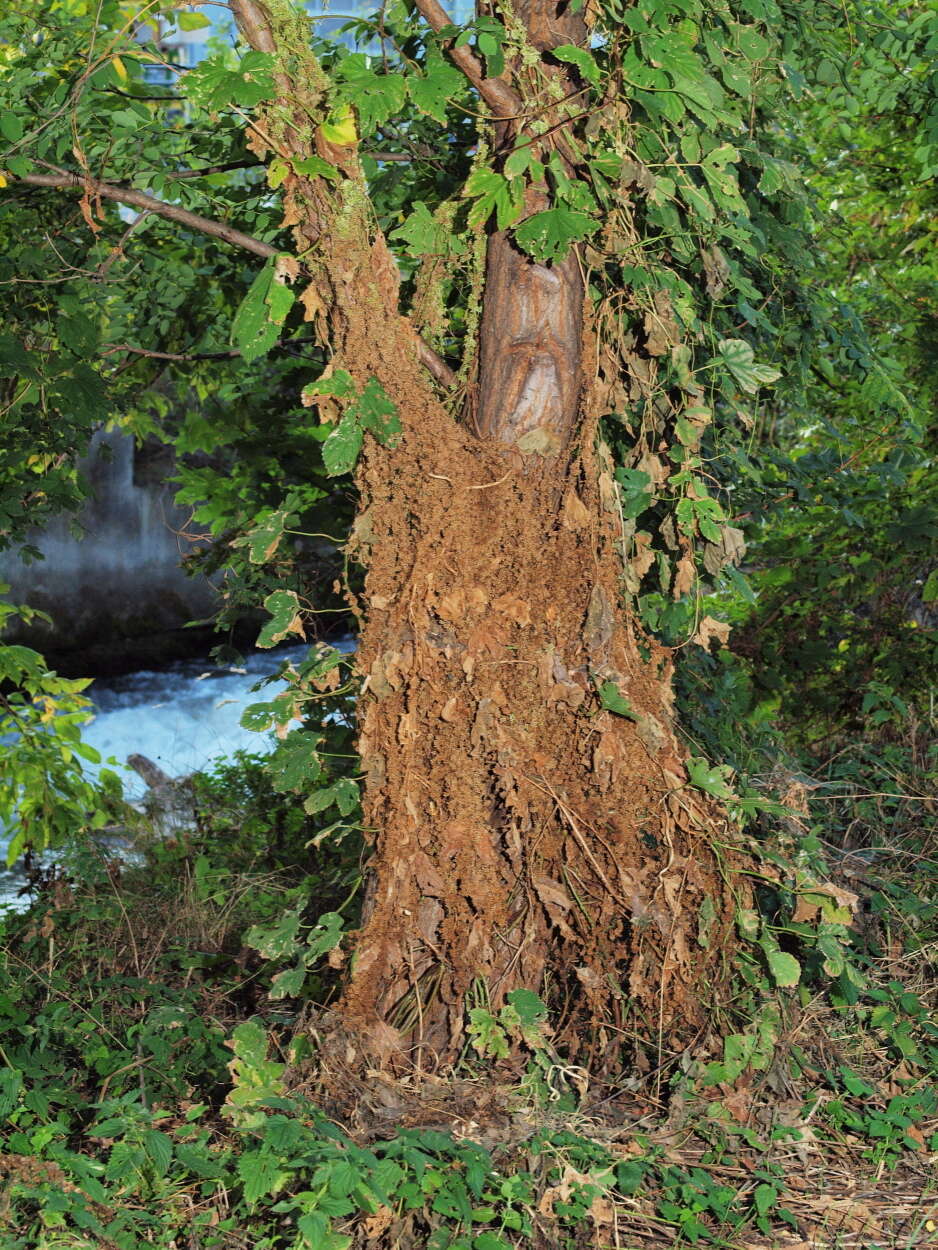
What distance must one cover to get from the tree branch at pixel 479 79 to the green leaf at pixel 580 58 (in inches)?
5.7

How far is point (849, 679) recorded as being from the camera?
639cm

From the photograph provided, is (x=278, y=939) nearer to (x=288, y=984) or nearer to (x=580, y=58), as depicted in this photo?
(x=288, y=984)

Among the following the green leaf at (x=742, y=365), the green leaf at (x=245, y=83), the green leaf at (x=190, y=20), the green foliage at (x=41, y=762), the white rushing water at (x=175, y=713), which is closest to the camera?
the green leaf at (x=245, y=83)

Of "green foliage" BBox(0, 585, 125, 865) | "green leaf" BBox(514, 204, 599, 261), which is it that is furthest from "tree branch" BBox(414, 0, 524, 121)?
"green foliage" BBox(0, 585, 125, 865)

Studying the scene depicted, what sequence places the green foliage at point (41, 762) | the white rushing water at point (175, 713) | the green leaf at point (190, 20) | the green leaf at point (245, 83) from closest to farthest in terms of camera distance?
the green leaf at point (245, 83) → the green leaf at point (190, 20) → the green foliage at point (41, 762) → the white rushing water at point (175, 713)

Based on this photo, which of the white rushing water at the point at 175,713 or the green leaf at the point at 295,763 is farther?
the white rushing water at the point at 175,713

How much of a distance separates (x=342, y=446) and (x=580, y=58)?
3.54ft

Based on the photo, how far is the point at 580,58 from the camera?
2930 mm

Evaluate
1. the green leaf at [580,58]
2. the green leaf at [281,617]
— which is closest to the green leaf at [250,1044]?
the green leaf at [281,617]

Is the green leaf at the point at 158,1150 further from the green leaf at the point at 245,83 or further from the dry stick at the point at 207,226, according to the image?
the green leaf at the point at 245,83

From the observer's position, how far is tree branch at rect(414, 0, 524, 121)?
3.00 meters

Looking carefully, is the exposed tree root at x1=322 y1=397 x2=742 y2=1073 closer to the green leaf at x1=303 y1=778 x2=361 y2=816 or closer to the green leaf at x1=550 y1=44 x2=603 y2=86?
the green leaf at x1=303 y1=778 x2=361 y2=816

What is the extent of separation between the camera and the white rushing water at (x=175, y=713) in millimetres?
10516

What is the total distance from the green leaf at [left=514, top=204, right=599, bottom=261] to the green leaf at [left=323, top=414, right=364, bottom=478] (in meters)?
0.60
